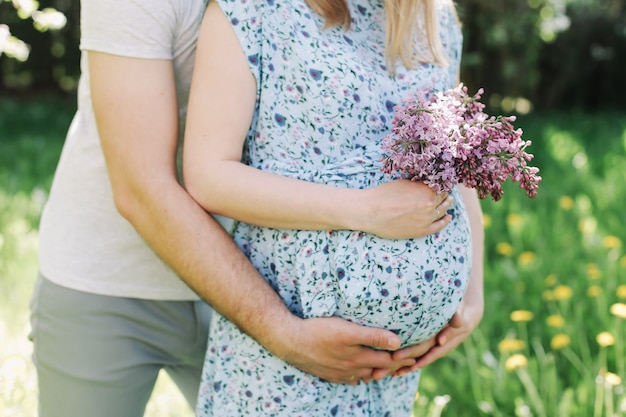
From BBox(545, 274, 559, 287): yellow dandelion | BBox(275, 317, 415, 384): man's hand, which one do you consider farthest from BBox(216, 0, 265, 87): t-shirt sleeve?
BBox(545, 274, 559, 287): yellow dandelion

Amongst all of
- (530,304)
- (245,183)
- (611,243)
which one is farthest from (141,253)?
(611,243)

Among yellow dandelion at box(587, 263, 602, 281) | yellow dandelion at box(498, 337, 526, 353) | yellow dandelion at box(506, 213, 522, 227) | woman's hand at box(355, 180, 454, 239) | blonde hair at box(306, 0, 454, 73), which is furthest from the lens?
yellow dandelion at box(506, 213, 522, 227)

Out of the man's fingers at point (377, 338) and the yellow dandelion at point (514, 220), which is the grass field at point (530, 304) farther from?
the man's fingers at point (377, 338)

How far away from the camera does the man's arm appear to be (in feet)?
5.74

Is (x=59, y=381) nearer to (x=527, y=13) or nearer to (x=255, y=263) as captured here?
(x=255, y=263)

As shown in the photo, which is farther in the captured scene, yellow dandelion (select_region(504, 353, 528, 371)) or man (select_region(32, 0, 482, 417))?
yellow dandelion (select_region(504, 353, 528, 371))

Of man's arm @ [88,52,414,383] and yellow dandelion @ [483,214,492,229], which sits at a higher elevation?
man's arm @ [88,52,414,383]

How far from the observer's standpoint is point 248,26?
5.74ft

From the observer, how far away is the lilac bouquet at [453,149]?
5.18 ft

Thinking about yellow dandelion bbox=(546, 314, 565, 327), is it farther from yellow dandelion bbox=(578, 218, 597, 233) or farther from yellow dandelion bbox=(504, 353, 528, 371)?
yellow dandelion bbox=(578, 218, 597, 233)

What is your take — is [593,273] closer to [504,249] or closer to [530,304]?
[530,304]

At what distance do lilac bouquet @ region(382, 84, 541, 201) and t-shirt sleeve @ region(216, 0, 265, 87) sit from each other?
0.35 metres

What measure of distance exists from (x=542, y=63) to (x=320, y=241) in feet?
34.2

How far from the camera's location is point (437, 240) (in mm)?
1803
